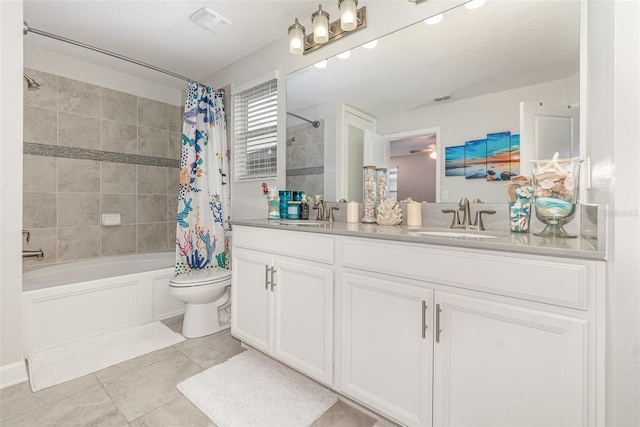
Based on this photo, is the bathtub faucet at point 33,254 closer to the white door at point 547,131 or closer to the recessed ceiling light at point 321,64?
the recessed ceiling light at point 321,64

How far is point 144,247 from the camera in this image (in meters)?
3.23

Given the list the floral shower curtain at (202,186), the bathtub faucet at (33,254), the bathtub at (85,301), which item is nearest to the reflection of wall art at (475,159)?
the floral shower curtain at (202,186)

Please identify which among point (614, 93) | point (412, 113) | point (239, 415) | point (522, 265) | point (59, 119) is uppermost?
point (59, 119)

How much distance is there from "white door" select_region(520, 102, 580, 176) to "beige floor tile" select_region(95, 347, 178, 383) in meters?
2.40

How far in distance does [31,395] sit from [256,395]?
1193 millimetres

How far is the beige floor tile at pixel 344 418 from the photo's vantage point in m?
1.35

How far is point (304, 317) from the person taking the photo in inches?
59.6

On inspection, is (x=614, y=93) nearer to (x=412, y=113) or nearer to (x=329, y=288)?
(x=412, y=113)

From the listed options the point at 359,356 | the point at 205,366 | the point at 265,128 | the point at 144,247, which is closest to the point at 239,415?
the point at 205,366

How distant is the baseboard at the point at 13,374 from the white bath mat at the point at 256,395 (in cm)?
93

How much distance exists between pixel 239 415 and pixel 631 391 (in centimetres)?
144

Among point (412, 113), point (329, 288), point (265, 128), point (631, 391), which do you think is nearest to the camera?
point (631, 391)

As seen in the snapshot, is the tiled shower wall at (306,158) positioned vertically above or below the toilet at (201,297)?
above

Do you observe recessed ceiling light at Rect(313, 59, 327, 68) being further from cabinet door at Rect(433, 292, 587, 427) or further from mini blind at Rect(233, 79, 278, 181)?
cabinet door at Rect(433, 292, 587, 427)
